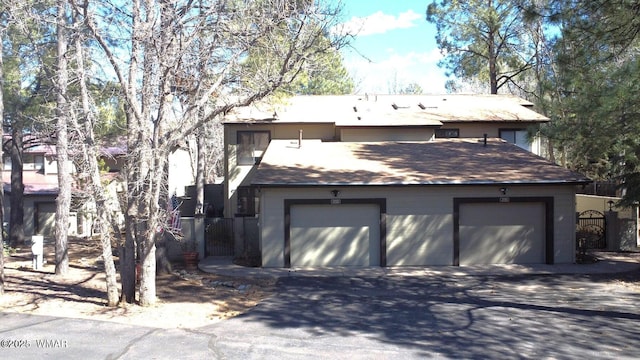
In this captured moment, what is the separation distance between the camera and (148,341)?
9344mm

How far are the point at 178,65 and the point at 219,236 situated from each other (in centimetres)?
995

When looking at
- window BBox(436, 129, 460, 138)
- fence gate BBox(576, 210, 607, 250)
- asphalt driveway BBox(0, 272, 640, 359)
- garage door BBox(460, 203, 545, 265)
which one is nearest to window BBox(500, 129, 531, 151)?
window BBox(436, 129, 460, 138)

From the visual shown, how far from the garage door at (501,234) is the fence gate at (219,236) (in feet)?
27.1

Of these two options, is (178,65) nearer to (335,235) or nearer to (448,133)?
(335,235)

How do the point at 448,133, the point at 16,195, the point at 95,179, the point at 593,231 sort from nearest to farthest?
the point at 95,179 < the point at 593,231 < the point at 448,133 < the point at 16,195

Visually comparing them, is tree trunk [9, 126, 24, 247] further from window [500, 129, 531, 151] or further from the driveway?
window [500, 129, 531, 151]

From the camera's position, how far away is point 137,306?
1215 cm

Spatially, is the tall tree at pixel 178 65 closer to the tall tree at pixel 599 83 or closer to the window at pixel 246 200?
the tall tree at pixel 599 83

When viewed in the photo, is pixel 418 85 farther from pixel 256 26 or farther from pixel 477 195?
pixel 256 26

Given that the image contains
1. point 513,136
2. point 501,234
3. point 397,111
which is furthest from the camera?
point 397,111

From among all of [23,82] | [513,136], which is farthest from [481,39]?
[23,82]

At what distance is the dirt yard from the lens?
449 inches

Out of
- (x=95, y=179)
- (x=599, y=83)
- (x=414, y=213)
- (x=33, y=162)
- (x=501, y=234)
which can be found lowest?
(x=501, y=234)

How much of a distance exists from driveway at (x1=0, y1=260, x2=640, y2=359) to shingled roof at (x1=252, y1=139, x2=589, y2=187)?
433 centimetres
